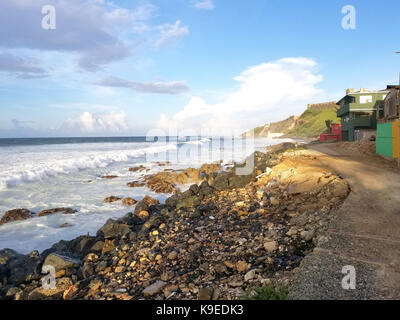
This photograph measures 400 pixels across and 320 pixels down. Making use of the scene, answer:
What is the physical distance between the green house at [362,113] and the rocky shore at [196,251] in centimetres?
2442

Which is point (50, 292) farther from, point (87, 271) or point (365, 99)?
point (365, 99)

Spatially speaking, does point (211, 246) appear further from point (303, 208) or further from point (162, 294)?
point (303, 208)

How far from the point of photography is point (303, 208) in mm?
7973

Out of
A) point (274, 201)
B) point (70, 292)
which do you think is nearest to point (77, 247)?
point (70, 292)

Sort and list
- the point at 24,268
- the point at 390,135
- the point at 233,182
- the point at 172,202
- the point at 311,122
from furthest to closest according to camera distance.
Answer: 1. the point at 311,122
2. the point at 233,182
3. the point at 390,135
4. the point at 172,202
5. the point at 24,268

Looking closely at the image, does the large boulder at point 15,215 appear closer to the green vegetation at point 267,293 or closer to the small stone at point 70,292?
→ the small stone at point 70,292

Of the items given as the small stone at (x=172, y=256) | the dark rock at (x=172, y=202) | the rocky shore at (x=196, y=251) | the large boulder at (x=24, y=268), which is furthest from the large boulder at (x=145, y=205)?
the small stone at (x=172, y=256)

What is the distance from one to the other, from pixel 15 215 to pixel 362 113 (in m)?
37.3

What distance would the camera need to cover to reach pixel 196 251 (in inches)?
254

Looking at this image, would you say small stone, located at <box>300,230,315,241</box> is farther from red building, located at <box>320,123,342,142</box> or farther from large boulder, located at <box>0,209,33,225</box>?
red building, located at <box>320,123,342,142</box>

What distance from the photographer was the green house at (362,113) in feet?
97.1
